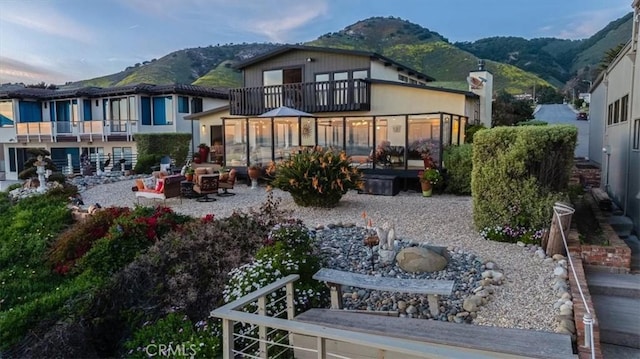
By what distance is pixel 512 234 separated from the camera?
6926 mm

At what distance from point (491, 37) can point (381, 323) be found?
226 ft

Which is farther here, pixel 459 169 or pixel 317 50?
pixel 317 50

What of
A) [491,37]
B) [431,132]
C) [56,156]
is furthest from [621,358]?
[491,37]

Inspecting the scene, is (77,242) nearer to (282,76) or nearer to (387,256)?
(387,256)

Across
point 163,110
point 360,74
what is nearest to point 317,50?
point 360,74

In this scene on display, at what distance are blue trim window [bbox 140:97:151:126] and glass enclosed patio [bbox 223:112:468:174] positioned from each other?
12495 mm

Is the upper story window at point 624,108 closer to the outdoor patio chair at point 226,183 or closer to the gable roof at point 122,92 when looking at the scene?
the outdoor patio chair at point 226,183

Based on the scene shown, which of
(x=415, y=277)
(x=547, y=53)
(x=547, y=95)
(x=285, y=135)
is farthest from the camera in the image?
(x=547, y=53)

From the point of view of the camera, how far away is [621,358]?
4.14m

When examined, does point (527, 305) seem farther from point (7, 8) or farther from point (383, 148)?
point (7, 8)

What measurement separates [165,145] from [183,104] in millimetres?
5328

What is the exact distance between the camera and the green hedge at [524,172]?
683 centimetres

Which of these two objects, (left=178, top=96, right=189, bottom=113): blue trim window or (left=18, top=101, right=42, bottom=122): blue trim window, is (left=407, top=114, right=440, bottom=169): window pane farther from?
(left=18, top=101, right=42, bottom=122): blue trim window

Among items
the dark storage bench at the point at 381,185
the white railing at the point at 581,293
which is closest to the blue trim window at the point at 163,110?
the dark storage bench at the point at 381,185
